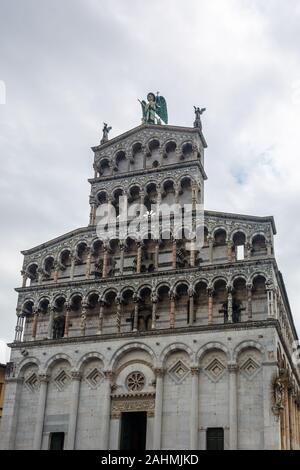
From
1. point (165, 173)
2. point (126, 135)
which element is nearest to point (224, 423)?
point (165, 173)

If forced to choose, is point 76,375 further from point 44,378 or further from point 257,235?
point 257,235

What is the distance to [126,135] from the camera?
3641cm

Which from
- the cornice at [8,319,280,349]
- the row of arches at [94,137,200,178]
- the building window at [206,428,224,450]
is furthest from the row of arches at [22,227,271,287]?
the building window at [206,428,224,450]

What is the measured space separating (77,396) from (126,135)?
46.7 ft

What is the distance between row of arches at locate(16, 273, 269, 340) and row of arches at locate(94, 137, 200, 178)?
7235mm

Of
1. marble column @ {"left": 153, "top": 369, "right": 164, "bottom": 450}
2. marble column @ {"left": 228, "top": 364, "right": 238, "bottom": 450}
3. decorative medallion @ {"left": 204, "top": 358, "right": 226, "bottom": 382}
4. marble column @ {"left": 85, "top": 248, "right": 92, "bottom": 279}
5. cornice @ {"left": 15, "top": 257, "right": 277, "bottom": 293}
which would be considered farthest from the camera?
marble column @ {"left": 85, "top": 248, "right": 92, "bottom": 279}

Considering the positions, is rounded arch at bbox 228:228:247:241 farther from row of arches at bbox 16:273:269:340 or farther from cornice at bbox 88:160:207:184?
cornice at bbox 88:160:207:184

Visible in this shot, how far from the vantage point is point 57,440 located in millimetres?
30203

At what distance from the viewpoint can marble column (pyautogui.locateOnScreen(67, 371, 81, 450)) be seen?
2945cm

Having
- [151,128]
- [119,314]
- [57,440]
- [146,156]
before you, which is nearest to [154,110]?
[151,128]

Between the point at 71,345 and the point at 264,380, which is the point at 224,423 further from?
the point at 71,345

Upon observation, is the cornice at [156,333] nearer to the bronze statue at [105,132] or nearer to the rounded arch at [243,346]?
the rounded arch at [243,346]

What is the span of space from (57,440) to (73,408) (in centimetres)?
168

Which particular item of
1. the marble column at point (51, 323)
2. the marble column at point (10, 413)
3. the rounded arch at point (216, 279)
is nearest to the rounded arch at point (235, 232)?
the rounded arch at point (216, 279)
